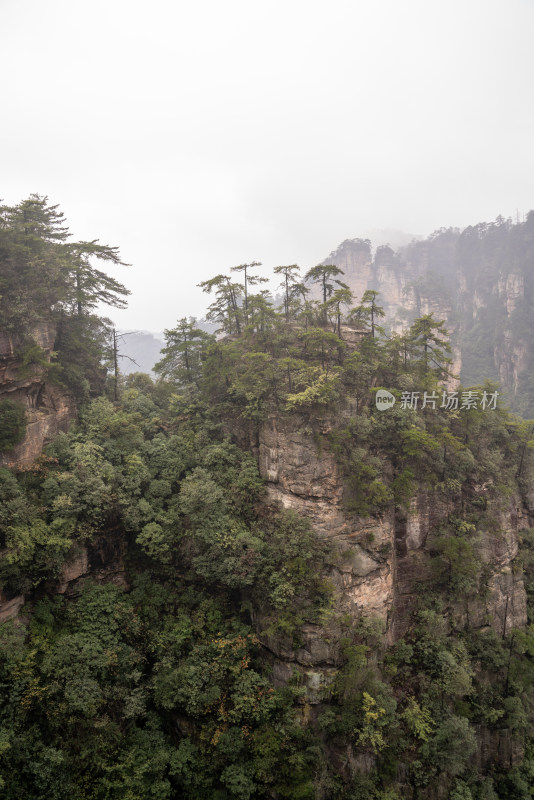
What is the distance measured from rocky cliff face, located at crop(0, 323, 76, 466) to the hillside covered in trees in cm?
39

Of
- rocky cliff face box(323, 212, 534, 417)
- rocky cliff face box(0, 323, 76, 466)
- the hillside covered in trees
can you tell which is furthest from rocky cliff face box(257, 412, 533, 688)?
rocky cliff face box(323, 212, 534, 417)

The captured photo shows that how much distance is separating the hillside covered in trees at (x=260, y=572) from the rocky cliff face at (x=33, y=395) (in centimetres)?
39

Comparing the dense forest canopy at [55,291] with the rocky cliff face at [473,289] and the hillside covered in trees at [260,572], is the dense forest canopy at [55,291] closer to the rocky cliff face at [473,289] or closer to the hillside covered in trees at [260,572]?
the hillside covered in trees at [260,572]

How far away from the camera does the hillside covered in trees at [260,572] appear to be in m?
13.9

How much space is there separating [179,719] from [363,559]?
10791 millimetres

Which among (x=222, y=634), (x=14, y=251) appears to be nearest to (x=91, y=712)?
(x=222, y=634)

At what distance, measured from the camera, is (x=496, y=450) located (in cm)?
2212

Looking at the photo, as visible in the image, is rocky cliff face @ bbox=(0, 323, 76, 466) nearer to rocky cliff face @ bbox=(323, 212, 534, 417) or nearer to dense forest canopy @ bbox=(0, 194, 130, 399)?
dense forest canopy @ bbox=(0, 194, 130, 399)

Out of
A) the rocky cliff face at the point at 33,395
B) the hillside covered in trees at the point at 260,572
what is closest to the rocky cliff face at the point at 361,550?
the hillside covered in trees at the point at 260,572

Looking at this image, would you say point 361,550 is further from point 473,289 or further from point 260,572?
point 473,289

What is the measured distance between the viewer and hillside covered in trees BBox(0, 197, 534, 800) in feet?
45.6

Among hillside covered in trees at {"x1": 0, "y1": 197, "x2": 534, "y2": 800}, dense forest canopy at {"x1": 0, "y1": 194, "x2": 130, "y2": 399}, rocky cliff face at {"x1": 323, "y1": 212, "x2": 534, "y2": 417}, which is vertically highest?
rocky cliff face at {"x1": 323, "y1": 212, "x2": 534, "y2": 417}

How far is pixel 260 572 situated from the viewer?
17.0 m

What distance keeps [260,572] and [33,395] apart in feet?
47.8
